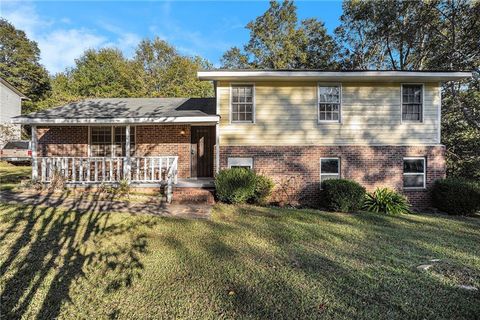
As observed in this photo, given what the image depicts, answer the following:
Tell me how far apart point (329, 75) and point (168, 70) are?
83.9ft

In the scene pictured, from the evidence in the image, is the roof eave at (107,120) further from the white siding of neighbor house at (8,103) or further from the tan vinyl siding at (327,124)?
the white siding of neighbor house at (8,103)

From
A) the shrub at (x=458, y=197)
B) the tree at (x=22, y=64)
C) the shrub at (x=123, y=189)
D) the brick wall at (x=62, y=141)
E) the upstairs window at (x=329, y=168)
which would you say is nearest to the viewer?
the shrub at (x=123, y=189)

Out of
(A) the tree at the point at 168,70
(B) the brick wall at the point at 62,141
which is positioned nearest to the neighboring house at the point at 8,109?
(A) the tree at the point at 168,70

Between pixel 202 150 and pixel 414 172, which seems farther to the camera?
pixel 202 150

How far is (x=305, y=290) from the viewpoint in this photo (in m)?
3.29

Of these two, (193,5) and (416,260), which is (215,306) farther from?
(193,5)

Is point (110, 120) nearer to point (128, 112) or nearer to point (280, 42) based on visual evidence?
point (128, 112)

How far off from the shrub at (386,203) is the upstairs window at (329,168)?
143cm

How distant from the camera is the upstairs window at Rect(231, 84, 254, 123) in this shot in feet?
30.6

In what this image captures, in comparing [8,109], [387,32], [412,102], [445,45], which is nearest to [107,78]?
[8,109]

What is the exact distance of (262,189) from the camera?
8.61m

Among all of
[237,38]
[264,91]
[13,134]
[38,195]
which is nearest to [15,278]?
[38,195]

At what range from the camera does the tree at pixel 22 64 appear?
3222 centimetres

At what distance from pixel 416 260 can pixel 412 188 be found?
244 inches
